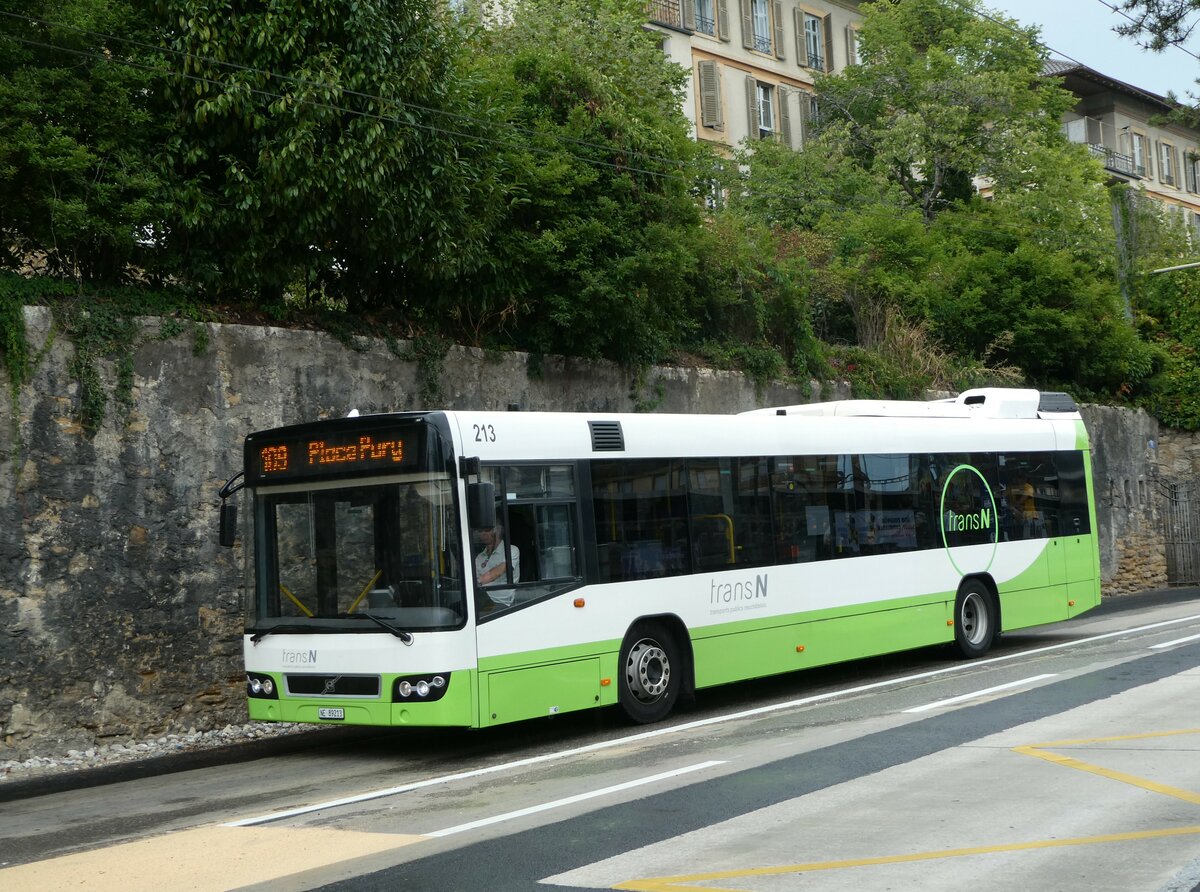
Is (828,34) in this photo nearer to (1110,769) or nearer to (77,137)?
(77,137)

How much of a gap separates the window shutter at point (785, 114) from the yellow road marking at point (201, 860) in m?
36.8

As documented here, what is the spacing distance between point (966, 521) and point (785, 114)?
2862 centimetres

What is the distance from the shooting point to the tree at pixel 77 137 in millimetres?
12445

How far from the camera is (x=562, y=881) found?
631cm

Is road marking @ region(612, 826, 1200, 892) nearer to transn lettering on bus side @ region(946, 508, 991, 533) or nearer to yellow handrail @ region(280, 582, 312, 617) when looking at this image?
yellow handrail @ region(280, 582, 312, 617)

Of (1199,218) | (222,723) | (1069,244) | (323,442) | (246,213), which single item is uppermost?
(1199,218)

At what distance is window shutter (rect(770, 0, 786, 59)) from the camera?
141 ft

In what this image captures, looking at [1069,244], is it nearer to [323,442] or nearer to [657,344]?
[657,344]

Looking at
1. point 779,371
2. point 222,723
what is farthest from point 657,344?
point 222,723

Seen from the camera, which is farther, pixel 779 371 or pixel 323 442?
pixel 779 371

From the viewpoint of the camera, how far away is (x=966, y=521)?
1609 centimetres

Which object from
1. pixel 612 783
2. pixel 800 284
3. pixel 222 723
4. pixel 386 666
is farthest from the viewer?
pixel 800 284

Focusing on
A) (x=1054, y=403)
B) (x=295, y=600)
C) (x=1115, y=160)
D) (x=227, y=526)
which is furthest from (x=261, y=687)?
(x=1115, y=160)

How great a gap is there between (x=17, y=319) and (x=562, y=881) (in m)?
8.29
